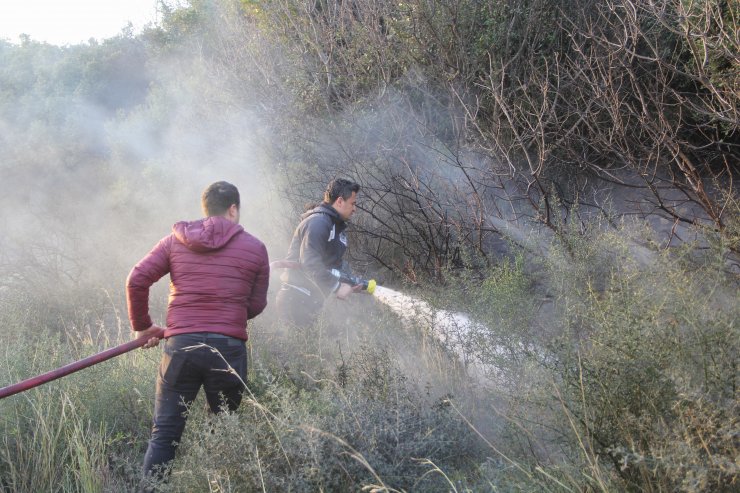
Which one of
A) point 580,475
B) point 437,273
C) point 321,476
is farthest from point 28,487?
point 437,273

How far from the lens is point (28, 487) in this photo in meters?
4.04

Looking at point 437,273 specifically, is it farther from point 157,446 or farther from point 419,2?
point 157,446

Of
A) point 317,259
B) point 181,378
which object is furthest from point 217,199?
point 317,259

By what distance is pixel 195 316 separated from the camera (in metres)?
3.68

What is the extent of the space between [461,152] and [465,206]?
863 millimetres

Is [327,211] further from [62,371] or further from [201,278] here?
[62,371]

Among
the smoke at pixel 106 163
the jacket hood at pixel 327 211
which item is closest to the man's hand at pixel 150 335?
the jacket hood at pixel 327 211

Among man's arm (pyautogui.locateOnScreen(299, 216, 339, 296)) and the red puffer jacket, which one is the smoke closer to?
man's arm (pyautogui.locateOnScreen(299, 216, 339, 296))

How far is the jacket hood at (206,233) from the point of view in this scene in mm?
3723

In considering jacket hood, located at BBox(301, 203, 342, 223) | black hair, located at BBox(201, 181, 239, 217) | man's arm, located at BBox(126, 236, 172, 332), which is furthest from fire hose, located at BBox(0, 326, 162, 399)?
jacket hood, located at BBox(301, 203, 342, 223)

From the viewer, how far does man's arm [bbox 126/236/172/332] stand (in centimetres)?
368

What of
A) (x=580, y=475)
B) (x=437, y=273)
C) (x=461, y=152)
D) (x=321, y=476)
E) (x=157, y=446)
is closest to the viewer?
→ (x=580, y=475)

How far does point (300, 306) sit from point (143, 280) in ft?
6.73

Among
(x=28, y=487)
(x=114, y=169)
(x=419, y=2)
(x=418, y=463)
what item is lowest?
(x=114, y=169)
